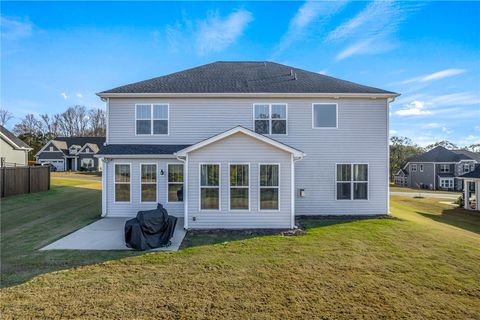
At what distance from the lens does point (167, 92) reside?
37.2ft

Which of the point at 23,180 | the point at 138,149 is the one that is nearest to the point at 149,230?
the point at 138,149

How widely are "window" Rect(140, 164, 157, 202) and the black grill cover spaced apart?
11.4 feet

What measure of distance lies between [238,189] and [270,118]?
4.26m

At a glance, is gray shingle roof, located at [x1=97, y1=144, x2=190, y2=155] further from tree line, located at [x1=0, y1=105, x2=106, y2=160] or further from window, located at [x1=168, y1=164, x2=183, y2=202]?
tree line, located at [x1=0, y1=105, x2=106, y2=160]

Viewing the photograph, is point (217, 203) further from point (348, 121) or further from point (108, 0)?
point (108, 0)

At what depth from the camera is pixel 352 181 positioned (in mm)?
11531

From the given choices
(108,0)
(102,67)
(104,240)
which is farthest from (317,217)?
(102,67)

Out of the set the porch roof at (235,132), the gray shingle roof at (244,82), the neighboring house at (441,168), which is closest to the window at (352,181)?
the gray shingle roof at (244,82)

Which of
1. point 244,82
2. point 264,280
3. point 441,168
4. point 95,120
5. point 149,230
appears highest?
point 95,120

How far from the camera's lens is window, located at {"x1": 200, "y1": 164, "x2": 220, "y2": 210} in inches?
367

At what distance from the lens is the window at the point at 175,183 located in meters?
11.2

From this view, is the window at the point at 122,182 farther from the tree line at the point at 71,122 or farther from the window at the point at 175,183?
the tree line at the point at 71,122

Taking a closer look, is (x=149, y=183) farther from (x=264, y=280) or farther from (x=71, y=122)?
(x=71, y=122)

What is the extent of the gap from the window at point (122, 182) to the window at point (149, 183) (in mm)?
674
